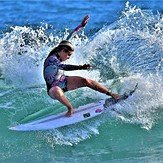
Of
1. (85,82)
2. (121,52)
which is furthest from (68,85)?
(121,52)

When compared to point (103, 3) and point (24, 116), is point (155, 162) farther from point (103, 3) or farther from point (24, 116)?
point (103, 3)

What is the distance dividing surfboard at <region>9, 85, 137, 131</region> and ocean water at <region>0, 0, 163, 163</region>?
162 mm

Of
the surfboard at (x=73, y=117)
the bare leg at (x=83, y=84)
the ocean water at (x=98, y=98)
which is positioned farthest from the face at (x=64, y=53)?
the ocean water at (x=98, y=98)

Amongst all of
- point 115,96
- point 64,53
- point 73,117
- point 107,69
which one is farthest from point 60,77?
point 107,69

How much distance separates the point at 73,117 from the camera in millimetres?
9523

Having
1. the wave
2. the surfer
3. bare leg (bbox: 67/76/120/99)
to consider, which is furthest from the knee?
the wave

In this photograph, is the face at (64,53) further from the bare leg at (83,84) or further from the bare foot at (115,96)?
the bare foot at (115,96)

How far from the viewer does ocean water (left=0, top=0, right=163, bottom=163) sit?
902cm

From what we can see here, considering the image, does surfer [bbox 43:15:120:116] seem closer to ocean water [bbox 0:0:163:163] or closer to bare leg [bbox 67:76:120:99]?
bare leg [bbox 67:76:120:99]

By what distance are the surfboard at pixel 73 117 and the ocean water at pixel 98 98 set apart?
162 mm

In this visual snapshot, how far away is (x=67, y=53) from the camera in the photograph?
9188mm

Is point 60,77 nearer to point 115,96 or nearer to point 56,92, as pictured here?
point 56,92

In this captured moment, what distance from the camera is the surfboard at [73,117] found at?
9.45 m

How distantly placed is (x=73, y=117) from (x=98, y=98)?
4.27 feet
